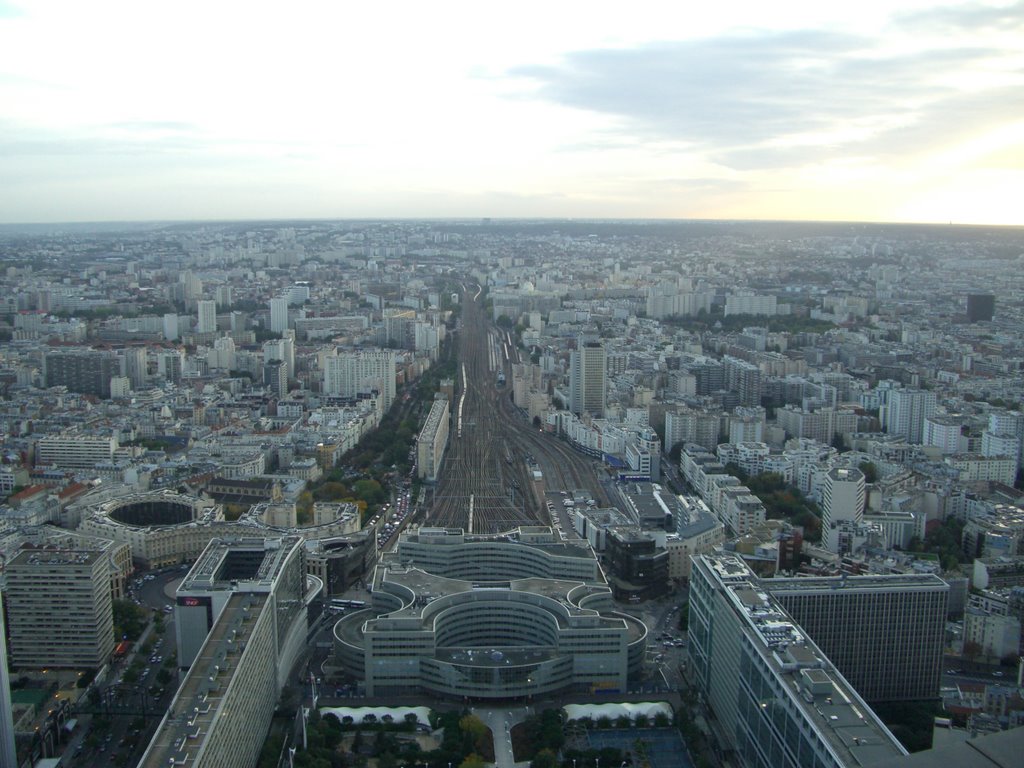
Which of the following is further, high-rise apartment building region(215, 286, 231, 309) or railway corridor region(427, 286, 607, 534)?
high-rise apartment building region(215, 286, 231, 309)

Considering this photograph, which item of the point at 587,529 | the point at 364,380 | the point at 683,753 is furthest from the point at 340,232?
the point at 683,753

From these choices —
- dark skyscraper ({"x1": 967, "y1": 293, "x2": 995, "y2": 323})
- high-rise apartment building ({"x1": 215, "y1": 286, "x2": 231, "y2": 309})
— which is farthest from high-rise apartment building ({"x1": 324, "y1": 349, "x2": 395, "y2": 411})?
dark skyscraper ({"x1": 967, "y1": 293, "x2": 995, "y2": 323})

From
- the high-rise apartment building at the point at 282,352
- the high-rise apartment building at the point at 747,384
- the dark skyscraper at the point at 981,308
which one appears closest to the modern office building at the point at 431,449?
the high-rise apartment building at the point at 747,384

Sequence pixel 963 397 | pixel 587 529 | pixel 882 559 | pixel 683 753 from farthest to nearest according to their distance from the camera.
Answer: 1. pixel 963 397
2. pixel 587 529
3. pixel 882 559
4. pixel 683 753

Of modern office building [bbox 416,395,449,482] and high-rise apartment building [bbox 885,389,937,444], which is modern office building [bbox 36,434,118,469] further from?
high-rise apartment building [bbox 885,389,937,444]

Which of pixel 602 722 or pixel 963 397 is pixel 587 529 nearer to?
pixel 602 722

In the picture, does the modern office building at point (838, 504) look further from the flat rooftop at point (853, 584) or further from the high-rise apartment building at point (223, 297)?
the high-rise apartment building at point (223, 297)
